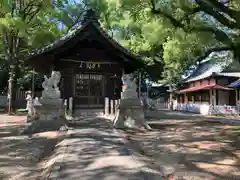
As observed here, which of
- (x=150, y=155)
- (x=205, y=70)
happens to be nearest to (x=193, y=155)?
(x=150, y=155)

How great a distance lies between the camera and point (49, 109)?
43.0 ft

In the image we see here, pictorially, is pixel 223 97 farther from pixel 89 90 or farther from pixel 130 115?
pixel 130 115

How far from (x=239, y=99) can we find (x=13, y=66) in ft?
86.5

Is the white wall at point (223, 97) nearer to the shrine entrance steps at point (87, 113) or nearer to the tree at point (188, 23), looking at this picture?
the tree at point (188, 23)

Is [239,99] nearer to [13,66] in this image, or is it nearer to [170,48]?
[170,48]

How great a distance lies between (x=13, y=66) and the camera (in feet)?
84.9

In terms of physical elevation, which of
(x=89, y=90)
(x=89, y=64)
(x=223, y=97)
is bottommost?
(x=223, y=97)

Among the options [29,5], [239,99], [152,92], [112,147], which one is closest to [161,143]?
[112,147]

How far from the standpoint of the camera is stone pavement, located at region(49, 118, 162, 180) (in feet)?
18.7

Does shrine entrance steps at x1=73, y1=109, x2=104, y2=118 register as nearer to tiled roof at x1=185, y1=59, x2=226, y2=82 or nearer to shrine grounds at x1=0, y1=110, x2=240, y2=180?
shrine grounds at x1=0, y1=110, x2=240, y2=180

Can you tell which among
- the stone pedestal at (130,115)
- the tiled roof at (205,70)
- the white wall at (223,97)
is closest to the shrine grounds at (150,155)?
the stone pedestal at (130,115)

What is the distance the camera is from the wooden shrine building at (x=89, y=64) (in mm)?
15891

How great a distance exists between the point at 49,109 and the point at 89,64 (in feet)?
16.5

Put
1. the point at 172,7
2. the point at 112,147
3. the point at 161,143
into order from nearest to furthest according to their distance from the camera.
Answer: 1. the point at 112,147
2. the point at 161,143
3. the point at 172,7
